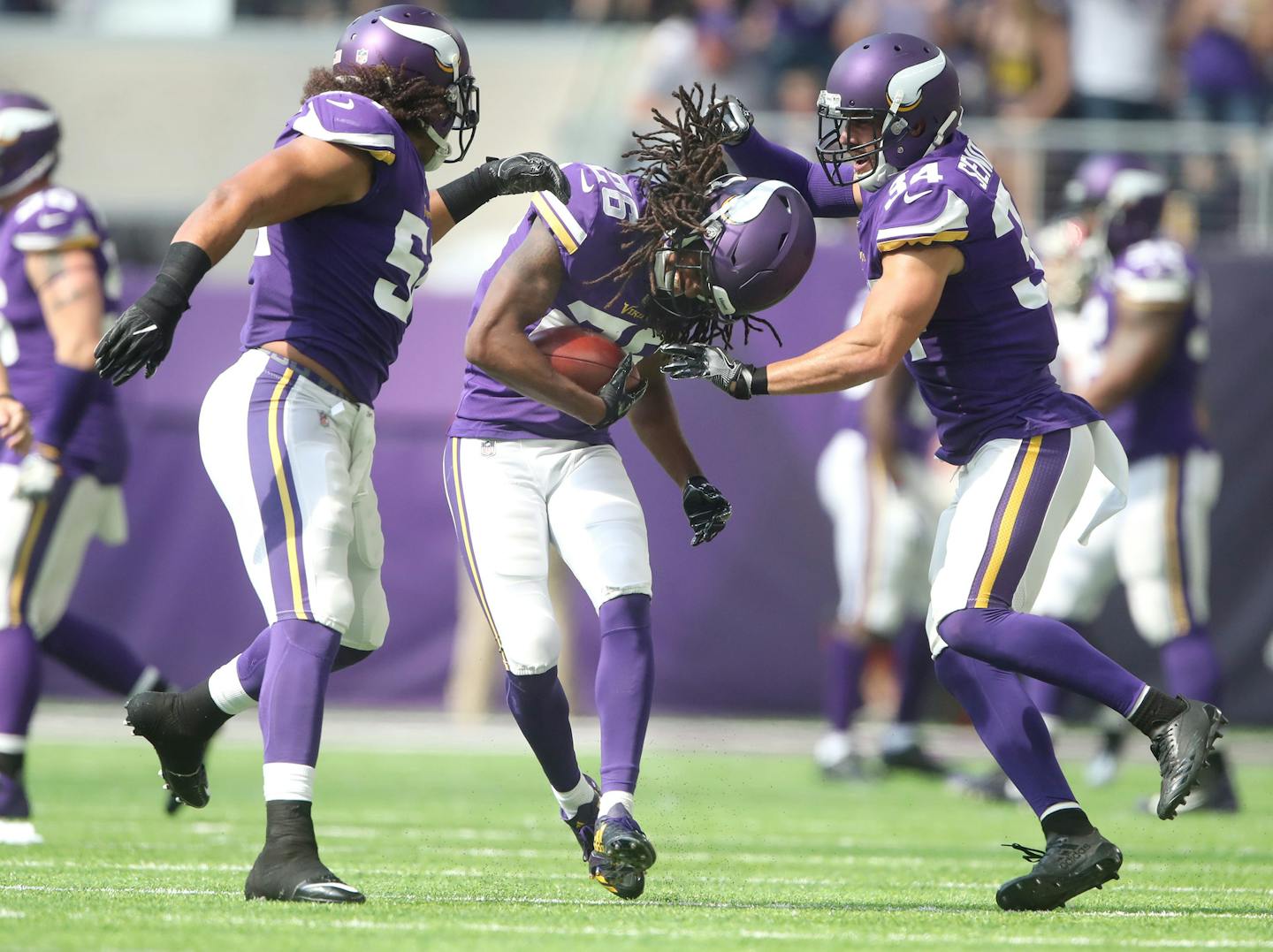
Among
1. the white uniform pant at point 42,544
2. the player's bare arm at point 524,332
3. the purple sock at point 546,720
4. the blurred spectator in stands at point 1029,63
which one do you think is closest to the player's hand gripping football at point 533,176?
the player's bare arm at point 524,332

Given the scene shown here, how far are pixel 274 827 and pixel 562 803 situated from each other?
3.39 ft

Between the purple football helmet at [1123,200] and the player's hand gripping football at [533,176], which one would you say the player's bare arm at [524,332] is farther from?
the purple football helmet at [1123,200]

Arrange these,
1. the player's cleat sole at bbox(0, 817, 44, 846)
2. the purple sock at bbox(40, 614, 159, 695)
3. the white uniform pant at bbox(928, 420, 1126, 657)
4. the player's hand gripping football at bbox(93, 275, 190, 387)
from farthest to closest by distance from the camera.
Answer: the purple sock at bbox(40, 614, 159, 695)
the player's cleat sole at bbox(0, 817, 44, 846)
the white uniform pant at bbox(928, 420, 1126, 657)
the player's hand gripping football at bbox(93, 275, 190, 387)

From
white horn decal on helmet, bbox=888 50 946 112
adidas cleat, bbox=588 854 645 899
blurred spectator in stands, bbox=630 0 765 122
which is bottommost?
adidas cleat, bbox=588 854 645 899

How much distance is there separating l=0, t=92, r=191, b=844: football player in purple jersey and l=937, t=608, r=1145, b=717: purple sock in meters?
2.75

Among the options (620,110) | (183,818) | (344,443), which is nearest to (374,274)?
(344,443)

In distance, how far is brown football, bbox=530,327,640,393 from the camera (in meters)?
4.71

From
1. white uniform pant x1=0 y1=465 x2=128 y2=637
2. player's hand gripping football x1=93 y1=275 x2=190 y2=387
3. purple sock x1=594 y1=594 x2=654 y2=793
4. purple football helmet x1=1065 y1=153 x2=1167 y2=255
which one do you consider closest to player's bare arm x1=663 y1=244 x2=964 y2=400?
purple sock x1=594 y1=594 x2=654 y2=793

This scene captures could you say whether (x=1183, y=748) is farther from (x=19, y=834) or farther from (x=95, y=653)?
(x=95, y=653)

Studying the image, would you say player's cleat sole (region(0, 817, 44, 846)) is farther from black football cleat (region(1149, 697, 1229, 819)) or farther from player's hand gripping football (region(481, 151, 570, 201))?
black football cleat (region(1149, 697, 1229, 819))

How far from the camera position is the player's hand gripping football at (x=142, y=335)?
3.82m

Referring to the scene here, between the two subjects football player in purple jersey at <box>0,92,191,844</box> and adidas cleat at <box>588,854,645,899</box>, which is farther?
football player in purple jersey at <box>0,92,191,844</box>

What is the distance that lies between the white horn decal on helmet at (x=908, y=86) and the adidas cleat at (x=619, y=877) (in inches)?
77.9

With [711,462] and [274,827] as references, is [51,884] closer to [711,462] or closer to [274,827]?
[274,827]
